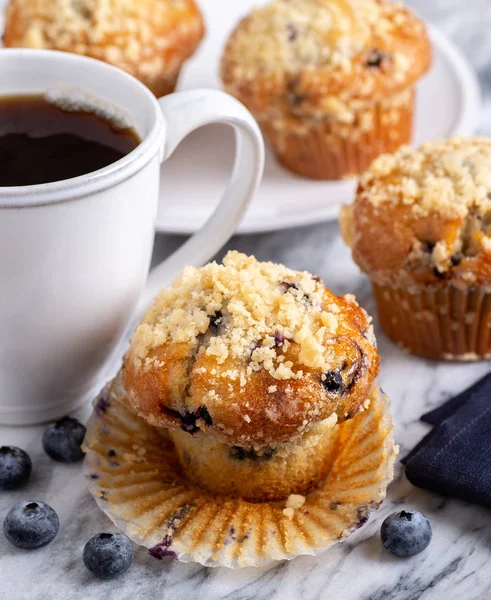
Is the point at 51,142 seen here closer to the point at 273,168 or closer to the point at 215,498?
the point at 215,498

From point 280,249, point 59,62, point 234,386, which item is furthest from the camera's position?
point 280,249

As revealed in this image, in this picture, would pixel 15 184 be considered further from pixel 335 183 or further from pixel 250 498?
pixel 335 183

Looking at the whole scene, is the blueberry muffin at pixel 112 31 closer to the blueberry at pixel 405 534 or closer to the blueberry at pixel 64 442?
the blueberry at pixel 64 442

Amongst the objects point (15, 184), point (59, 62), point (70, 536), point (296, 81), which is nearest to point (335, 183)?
point (296, 81)

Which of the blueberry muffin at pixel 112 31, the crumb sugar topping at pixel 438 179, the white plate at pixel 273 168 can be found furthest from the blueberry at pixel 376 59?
the blueberry muffin at pixel 112 31

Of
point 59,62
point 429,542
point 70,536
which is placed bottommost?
point 70,536
